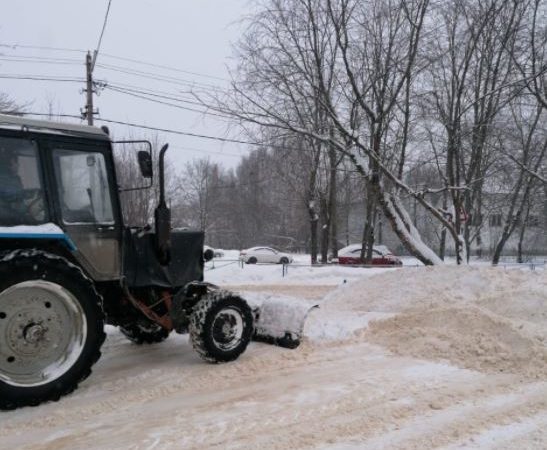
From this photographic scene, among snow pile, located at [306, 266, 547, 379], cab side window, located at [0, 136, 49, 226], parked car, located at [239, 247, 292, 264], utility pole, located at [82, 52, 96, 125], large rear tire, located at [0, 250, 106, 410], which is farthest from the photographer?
parked car, located at [239, 247, 292, 264]

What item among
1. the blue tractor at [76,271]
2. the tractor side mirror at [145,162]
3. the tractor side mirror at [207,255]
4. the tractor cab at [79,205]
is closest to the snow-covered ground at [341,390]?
the blue tractor at [76,271]

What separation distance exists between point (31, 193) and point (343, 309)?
6210 mm

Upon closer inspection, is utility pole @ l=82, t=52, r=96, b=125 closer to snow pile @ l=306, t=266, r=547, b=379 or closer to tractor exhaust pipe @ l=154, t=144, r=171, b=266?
snow pile @ l=306, t=266, r=547, b=379

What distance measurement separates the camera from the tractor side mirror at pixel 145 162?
561cm

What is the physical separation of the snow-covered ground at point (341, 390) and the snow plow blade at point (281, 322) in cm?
18

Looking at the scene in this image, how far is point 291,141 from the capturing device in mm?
15055

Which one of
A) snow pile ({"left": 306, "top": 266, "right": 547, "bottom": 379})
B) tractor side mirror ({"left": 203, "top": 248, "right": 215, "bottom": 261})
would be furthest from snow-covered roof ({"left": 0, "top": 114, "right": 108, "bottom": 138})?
snow pile ({"left": 306, "top": 266, "right": 547, "bottom": 379})

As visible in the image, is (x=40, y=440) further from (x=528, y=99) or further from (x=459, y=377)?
(x=528, y=99)

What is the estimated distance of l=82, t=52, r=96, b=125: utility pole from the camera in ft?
70.9

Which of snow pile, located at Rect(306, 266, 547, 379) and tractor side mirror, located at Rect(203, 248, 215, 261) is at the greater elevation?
tractor side mirror, located at Rect(203, 248, 215, 261)

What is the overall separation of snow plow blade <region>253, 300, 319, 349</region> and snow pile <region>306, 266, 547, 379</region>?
2.42ft

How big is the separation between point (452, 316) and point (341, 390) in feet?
9.58

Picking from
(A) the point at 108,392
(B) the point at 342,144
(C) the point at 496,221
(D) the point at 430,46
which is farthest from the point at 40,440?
(C) the point at 496,221

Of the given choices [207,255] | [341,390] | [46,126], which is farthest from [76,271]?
[341,390]
